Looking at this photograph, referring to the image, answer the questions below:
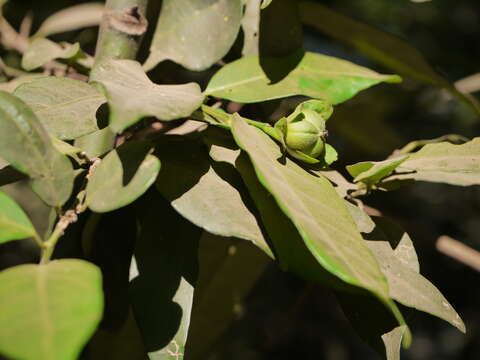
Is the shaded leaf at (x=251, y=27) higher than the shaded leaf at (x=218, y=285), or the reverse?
the shaded leaf at (x=251, y=27)

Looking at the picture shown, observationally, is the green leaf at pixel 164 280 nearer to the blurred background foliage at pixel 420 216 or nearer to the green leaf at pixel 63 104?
the green leaf at pixel 63 104

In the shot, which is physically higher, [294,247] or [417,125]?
[294,247]

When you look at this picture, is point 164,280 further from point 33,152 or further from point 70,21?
point 70,21

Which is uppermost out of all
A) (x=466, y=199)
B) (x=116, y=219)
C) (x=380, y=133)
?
(x=116, y=219)

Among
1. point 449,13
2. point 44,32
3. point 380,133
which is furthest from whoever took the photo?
point 449,13

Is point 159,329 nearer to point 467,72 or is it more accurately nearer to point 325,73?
point 325,73

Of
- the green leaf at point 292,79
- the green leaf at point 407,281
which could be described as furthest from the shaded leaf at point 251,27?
the green leaf at point 407,281

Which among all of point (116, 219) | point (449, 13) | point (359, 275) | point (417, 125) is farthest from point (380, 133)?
point (449, 13)
